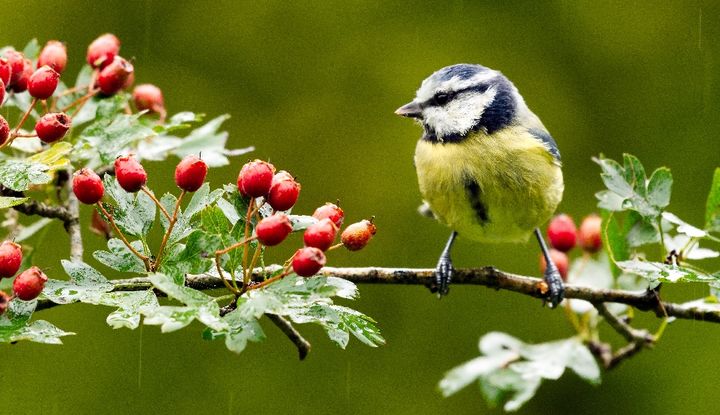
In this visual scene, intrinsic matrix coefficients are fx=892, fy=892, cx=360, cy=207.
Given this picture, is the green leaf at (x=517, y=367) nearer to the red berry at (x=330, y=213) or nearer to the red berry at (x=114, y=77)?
the red berry at (x=330, y=213)

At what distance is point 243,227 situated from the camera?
143 cm

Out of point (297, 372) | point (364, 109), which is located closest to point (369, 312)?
point (297, 372)

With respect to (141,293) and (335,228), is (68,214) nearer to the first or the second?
(141,293)

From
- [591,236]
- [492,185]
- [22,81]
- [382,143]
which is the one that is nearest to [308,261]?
[22,81]

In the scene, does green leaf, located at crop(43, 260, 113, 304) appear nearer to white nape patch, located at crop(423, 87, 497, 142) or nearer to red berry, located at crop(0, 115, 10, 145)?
red berry, located at crop(0, 115, 10, 145)

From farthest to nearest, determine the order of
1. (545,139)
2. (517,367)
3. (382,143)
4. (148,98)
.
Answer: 1. (382,143)
2. (545,139)
3. (517,367)
4. (148,98)

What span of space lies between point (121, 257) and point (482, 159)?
1.29m

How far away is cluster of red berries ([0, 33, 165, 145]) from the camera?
1.50m

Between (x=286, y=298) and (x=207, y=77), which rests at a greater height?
(x=286, y=298)

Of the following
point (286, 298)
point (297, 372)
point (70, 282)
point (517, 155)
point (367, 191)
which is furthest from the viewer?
point (367, 191)

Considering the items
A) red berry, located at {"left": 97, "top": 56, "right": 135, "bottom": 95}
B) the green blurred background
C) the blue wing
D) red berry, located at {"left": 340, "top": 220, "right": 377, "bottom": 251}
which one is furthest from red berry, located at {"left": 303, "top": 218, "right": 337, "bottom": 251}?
the green blurred background

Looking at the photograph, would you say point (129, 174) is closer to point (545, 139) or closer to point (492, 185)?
point (492, 185)

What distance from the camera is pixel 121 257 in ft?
4.76

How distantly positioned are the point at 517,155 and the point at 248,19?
2.05 metres
